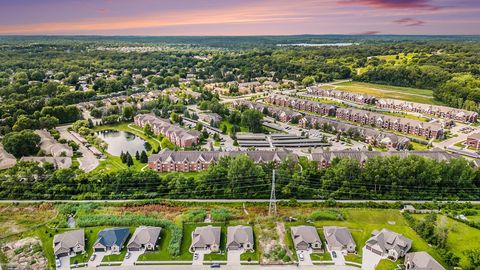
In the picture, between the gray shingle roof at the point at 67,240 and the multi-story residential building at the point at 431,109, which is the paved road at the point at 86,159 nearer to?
the gray shingle roof at the point at 67,240

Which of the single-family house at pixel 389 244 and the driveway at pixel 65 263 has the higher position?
the single-family house at pixel 389 244

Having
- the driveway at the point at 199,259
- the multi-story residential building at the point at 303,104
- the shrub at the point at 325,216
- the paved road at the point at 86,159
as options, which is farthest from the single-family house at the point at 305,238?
the multi-story residential building at the point at 303,104

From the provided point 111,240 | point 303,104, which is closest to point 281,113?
point 303,104

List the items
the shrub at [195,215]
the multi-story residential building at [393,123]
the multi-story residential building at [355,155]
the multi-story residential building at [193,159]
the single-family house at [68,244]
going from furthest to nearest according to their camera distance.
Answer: the multi-story residential building at [393,123], the multi-story residential building at [193,159], the multi-story residential building at [355,155], the shrub at [195,215], the single-family house at [68,244]

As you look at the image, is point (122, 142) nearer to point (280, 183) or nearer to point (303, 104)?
point (280, 183)

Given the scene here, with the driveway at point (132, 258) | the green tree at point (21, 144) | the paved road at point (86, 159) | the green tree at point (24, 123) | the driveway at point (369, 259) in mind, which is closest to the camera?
the driveway at point (369, 259)

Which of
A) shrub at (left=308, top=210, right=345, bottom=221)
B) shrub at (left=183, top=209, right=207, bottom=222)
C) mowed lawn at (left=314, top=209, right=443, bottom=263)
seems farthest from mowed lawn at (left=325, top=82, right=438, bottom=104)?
shrub at (left=183, top=209, right=207, bottom=222)

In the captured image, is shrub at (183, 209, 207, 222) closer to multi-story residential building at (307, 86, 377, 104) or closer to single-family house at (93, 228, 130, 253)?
single-family house at (93, 228, 130, 253)

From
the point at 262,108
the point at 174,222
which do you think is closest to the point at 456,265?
the point at 174,222
